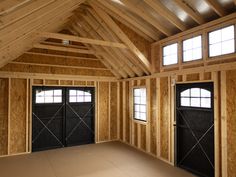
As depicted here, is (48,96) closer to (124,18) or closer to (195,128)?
(124,18)

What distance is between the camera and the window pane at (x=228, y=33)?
11.8ft

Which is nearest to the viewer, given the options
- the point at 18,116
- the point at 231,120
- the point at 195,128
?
the point at 231,120

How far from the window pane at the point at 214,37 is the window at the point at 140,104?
2814mm

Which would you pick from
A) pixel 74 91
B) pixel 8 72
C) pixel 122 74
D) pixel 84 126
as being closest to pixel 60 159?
pixel 84 126

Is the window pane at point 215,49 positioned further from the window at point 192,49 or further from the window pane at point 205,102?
the window pane at point 205,102

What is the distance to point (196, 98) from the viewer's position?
444 cm

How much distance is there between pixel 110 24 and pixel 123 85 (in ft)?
9.87

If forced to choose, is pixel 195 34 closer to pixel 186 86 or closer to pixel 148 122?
pixel 186 86

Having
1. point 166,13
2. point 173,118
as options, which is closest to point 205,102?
point 173,118

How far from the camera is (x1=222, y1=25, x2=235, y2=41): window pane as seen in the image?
3598 millimetres

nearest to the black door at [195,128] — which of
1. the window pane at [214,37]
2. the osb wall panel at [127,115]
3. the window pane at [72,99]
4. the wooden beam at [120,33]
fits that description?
the window pane at [214,37]

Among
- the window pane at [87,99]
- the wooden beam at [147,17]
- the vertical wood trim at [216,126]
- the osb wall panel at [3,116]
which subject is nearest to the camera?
the vertical wood trim at [216,126]

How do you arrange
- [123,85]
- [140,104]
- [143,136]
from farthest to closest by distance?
[123,85] < [140,104] < [143,136]

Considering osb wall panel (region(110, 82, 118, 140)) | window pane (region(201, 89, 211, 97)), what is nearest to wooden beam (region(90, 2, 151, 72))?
window pane (region(201, 89, 211, 97))
